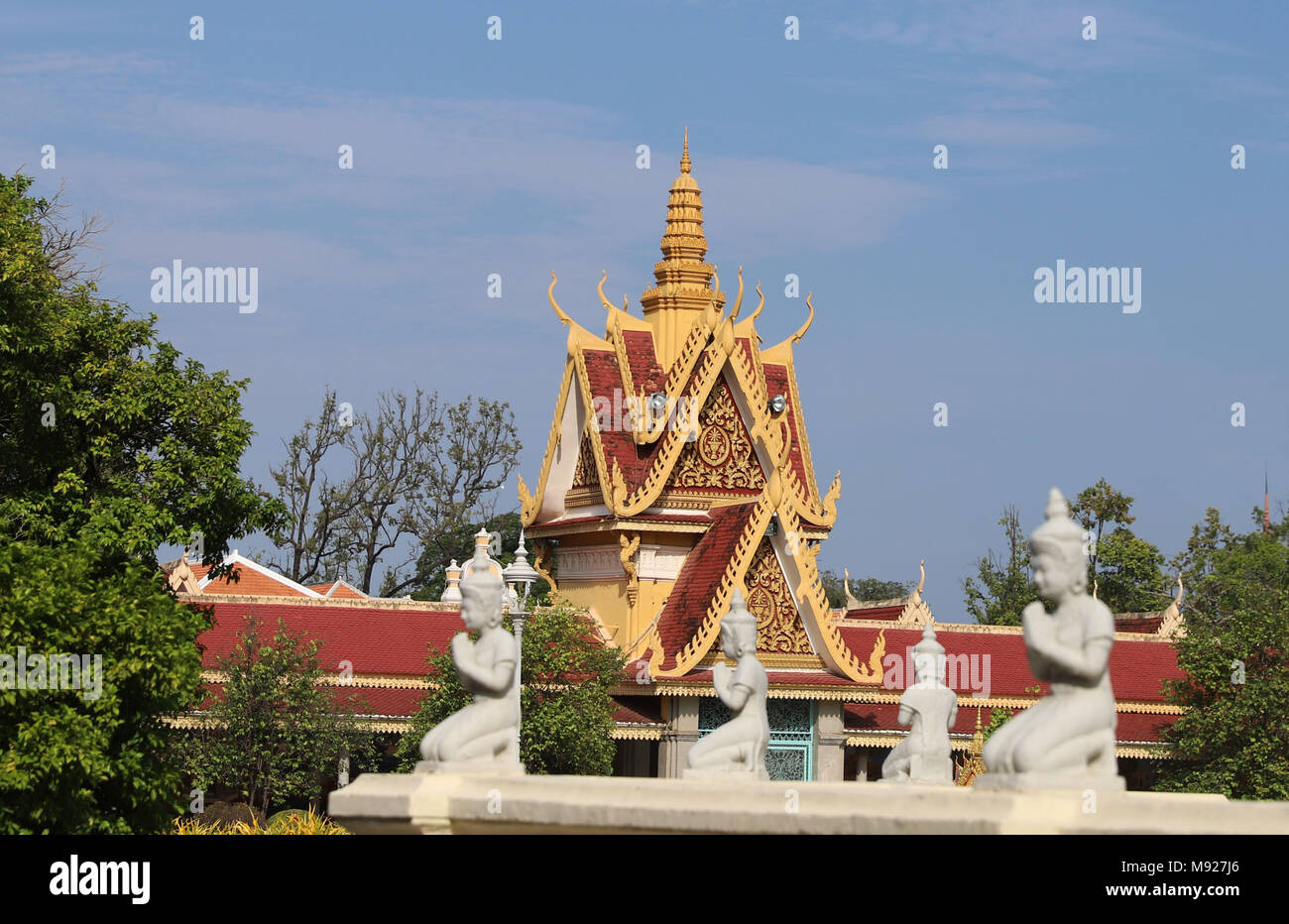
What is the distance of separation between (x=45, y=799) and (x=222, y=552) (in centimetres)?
422

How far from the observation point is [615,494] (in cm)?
2900

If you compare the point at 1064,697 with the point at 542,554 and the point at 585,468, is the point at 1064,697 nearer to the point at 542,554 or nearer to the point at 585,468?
the point at 585,468

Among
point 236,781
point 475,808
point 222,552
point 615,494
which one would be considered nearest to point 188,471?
point 222,552

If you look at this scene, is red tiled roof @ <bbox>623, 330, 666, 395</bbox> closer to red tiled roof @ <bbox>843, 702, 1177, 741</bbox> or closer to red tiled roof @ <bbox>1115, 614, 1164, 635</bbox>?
red tiled roof @ <bbox>843, 702, 1177, 741</bbox>

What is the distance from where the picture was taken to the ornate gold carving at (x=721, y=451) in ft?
97.6

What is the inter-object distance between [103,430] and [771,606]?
983 centimetres

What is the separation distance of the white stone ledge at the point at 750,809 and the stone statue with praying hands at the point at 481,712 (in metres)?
0.23

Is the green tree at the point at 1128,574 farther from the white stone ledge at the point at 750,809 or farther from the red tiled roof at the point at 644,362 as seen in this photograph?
the white stone ledge at the point at 750,809

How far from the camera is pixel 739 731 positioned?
1323cm

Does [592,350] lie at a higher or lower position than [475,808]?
higher

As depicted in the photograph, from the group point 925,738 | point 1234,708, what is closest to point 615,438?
point 1234,708

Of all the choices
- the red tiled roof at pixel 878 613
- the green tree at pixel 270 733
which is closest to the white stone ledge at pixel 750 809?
the green tree at pixel 270 733
